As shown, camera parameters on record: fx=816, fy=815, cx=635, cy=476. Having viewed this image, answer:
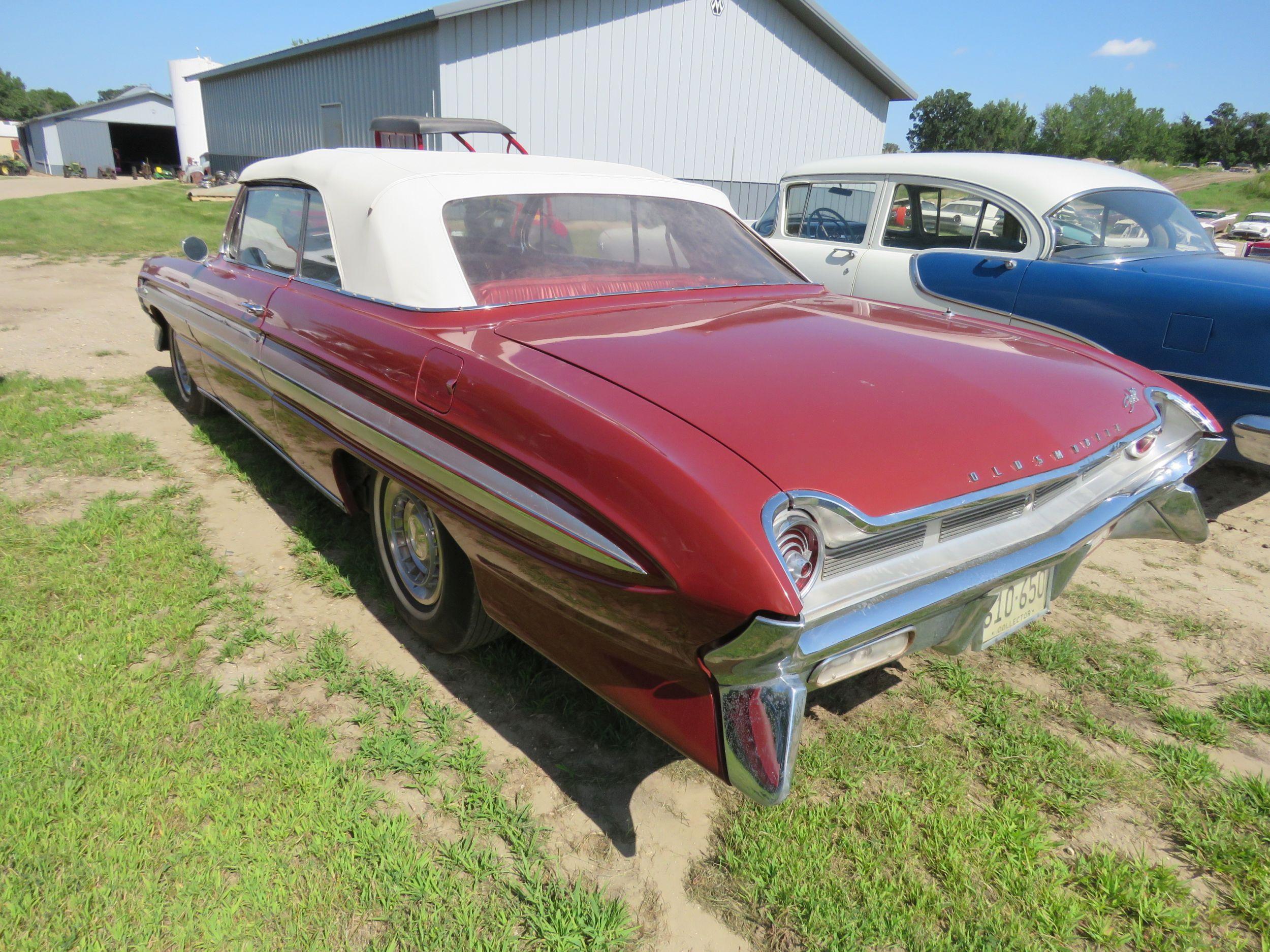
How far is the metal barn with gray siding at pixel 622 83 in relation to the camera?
11664 millimetres

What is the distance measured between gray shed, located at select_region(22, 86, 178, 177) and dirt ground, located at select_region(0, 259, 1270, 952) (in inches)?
1520

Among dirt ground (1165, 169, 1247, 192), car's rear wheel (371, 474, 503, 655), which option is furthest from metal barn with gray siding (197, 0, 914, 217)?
dirt ground (1165, 169, 1247, 192)

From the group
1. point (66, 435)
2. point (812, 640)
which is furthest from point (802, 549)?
point (66, 435)

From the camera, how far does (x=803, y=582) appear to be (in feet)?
5.40

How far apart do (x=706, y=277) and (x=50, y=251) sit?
1308 cm

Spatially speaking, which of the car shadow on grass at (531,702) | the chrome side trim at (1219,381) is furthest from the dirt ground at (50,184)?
the chrome side trim at (1219,381)

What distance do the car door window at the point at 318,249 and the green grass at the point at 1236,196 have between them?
4373cm

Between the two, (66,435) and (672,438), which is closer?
(672,438)

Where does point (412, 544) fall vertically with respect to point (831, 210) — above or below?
below

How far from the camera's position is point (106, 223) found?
1505 cm

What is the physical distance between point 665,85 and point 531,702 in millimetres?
13308

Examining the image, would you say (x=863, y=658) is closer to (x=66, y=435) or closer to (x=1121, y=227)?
(x=1121, y=227)

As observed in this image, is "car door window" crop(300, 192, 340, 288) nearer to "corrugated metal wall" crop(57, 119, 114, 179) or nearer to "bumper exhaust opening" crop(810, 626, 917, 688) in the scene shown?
"bumper exhaust opening" crop(810, 626, 917, 688)

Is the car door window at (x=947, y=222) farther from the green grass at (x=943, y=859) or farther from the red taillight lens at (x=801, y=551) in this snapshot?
the red taillight lens at (x=801, y=551)
